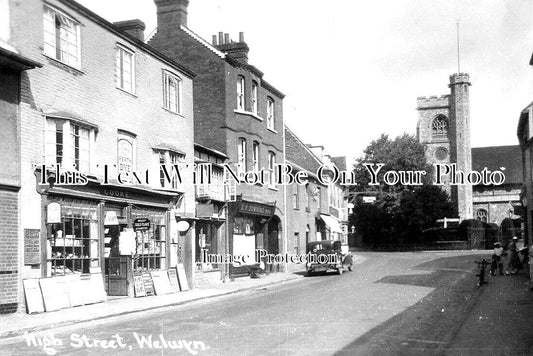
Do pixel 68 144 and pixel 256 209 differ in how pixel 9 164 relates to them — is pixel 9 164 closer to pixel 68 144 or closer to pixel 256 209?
pixel 68 144

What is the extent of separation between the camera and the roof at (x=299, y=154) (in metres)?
43.9

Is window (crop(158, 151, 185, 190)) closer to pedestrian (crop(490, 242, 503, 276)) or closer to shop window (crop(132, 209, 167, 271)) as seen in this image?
shop window (crop(132, 209, 167, 271))

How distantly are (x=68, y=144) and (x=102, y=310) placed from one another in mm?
4681

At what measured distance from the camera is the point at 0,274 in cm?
1410

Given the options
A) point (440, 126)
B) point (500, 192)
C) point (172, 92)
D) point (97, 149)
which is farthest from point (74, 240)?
point (500, 192)

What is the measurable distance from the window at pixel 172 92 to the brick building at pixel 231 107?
178 inches

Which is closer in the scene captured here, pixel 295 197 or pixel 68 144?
pixel 68 144

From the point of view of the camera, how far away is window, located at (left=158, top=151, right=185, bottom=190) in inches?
853

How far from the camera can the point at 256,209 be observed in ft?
→ 98.1

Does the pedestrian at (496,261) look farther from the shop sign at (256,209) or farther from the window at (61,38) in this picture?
the window at (61,38)

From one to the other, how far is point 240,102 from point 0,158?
54.3 ft

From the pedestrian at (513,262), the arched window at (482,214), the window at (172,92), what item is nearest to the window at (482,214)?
the arched window at (482,214)

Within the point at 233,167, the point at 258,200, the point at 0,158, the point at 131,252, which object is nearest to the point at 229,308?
the point at 131,252

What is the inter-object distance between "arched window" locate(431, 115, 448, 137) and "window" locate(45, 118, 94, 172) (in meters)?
70.9
